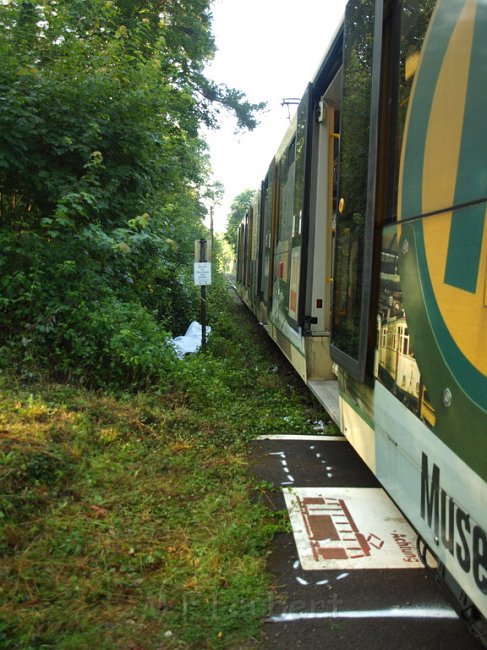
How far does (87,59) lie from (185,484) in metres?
5.77

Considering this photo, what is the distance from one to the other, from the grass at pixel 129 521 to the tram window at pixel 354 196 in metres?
1.19

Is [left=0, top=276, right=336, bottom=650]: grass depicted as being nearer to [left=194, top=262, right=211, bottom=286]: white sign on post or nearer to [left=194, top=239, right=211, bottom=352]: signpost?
[left=194, top=239, right=211, bottom=352]: signpost

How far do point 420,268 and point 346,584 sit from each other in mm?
1620

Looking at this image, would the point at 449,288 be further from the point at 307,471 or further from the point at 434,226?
the point at 307,471

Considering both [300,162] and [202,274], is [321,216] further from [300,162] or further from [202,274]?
[202,274]

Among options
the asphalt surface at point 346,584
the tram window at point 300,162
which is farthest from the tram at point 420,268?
the tram window at point 300,162

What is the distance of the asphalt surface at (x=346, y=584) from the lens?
7.06 ft

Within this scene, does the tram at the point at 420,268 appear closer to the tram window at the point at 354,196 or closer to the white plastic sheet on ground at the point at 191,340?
the tram window at the point at 354,196

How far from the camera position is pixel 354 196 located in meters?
2.96

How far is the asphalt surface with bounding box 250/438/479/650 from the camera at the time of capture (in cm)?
215

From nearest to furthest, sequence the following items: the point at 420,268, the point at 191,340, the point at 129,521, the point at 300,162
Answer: the point at 420,268
the point at 129,521
the point at 300,162
the point at 191,340

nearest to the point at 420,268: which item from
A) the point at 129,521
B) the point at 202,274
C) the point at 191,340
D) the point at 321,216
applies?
the point at 129,521

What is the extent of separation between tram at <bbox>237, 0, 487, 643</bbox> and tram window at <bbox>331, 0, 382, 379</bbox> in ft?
0.04

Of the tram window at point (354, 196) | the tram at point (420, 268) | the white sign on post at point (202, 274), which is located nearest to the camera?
the tram at point (420, 268)
